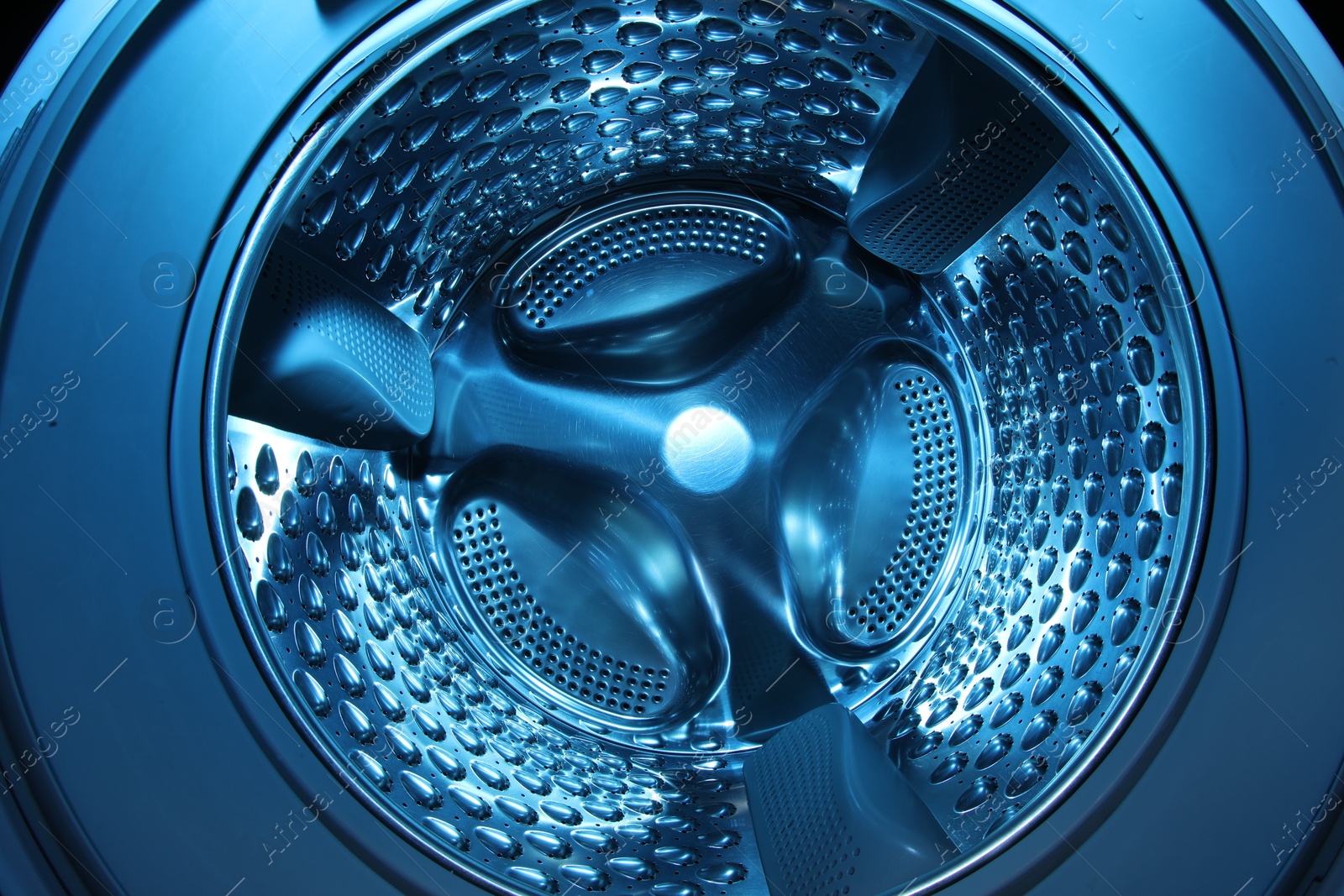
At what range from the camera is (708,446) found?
4.21 feet

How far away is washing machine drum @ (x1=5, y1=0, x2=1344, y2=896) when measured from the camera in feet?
2.10

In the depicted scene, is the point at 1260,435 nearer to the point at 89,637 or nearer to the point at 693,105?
the point at 693,105

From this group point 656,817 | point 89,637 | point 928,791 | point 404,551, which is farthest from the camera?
point 404,551

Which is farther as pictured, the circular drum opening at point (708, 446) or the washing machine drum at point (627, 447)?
the circular drum opening at point (708, 446)

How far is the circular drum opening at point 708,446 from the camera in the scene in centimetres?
78

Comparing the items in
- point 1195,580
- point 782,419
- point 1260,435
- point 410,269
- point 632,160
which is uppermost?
point 632,160

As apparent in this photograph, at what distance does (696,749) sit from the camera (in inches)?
47.9

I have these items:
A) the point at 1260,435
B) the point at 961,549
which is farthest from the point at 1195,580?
the point at 961,549

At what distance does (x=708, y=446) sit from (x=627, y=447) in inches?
4.9

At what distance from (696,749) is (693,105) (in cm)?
89

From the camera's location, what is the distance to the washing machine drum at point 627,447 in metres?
0.64

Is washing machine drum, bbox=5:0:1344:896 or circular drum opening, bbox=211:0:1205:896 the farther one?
circular drum opening, bbox=211:0:1205:896

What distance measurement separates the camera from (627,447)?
1280mm

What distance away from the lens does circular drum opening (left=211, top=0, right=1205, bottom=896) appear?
78cm
